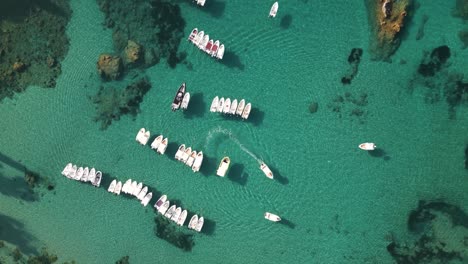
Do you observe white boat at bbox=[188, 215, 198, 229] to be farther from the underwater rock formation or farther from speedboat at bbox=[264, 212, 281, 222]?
the underwater rock formation

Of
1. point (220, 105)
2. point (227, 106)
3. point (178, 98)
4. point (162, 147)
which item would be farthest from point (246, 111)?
point (162, 147)

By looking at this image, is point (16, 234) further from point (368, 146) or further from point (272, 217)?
point (368, 146)

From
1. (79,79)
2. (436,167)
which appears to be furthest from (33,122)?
(436,167)

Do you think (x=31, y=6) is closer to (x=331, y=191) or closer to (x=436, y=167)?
(x=331, y=191)

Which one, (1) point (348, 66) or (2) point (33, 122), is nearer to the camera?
(1) point (348, 66)

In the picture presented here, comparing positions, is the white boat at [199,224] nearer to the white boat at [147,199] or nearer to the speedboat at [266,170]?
the white boat at [147,199]

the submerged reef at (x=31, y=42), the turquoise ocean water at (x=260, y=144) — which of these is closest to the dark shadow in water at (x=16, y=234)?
the turquoise ocean water at (x=260, y=144)
